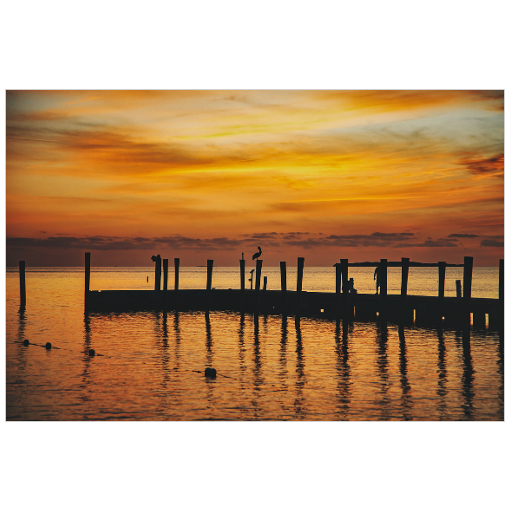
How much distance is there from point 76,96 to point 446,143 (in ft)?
34.2

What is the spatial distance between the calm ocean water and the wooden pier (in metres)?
2.00

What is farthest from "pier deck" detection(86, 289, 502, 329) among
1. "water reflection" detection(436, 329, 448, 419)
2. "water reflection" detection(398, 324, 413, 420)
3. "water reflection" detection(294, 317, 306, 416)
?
"water reflection" detection(294, 317, 306, 416)

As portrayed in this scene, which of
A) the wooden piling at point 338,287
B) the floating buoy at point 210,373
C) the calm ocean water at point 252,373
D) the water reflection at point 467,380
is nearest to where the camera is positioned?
the calm ocean water at point 252,373

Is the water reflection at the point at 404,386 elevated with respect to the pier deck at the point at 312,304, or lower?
lower

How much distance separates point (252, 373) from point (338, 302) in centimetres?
1532

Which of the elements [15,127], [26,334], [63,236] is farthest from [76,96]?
[26,334]

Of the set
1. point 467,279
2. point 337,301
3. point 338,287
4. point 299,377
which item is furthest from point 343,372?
point 338,287

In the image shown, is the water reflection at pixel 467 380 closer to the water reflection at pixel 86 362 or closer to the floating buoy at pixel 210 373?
the floating buoy at pixel 210 373

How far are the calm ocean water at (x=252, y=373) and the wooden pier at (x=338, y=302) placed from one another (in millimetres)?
2000

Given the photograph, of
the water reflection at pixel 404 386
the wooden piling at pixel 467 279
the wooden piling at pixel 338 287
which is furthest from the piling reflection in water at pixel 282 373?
the wooden piling at pixel 338 287

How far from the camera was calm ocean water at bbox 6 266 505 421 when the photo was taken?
43.3 ft

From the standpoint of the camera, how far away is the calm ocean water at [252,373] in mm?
13211

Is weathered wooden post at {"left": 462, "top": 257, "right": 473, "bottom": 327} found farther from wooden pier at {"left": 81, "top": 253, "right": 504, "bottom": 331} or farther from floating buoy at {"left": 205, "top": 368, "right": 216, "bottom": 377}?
floating buoy at {"left": 205, "top": 368, "right": 216, "bottom": 377}
